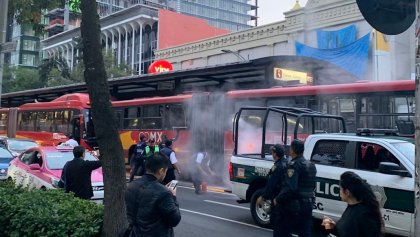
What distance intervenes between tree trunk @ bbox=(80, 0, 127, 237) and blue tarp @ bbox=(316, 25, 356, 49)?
24494mm

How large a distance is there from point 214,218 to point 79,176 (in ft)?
11.6

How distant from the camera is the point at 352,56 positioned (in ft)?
89.0

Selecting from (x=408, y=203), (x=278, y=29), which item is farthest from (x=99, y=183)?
(x=278, y=29)

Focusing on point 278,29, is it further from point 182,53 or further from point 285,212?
point 285,212

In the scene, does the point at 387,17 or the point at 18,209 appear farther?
the point at 18,209

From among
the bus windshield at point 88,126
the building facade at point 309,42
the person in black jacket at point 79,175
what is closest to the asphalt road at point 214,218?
the person in black jacket at point 79,175

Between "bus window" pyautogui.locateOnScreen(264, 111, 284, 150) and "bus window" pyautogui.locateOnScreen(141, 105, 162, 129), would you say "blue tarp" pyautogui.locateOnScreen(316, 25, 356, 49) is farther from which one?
"bus window" pyautogui.locateOnScreen(264, 111, 284, 150)

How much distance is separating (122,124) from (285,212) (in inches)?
597

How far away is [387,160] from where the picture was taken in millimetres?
7176

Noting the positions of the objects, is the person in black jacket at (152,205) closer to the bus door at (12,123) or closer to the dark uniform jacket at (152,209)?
the dark uniform jacket at (152,209)

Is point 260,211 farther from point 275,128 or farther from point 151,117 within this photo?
point 151,117

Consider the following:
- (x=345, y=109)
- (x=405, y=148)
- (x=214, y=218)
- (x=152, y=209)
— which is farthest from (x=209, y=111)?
(x=152, y=209)

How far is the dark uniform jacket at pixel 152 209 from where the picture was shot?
389 cm

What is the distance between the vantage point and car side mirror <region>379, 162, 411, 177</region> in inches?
252
